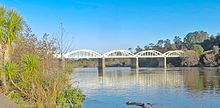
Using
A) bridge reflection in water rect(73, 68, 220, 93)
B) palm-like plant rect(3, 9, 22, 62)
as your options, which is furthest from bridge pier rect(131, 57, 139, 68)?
palm-like plant rect(3, 9, 22, 62)

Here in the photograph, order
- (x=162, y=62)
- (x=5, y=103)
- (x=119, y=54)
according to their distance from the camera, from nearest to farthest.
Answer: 1. (x=5, y=103)
2. (x=162, y=62)
3. (x=119, y=54)

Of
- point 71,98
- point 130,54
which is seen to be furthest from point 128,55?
point 71,98

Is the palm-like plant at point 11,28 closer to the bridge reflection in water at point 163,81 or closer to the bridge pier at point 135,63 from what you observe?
the bridge reflection in water at point 163,81

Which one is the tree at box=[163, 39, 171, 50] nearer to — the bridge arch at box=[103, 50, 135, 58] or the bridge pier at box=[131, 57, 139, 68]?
the bridge pier at box=[131, 57, 139, 68]

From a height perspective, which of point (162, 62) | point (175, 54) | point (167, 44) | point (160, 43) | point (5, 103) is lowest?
point (5, 103)

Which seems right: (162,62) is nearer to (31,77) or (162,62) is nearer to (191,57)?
(191,57)

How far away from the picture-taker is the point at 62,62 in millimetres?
17281

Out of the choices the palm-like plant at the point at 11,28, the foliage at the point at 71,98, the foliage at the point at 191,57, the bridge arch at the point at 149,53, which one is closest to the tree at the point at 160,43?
the bridge arch at the point at 149,53

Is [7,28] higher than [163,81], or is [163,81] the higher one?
[7,28]

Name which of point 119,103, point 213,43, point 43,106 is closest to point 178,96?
point 119,103

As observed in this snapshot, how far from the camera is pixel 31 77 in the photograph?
48.1 feet

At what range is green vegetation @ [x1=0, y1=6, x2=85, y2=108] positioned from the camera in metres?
14.8

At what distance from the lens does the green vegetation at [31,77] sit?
14.8 meters

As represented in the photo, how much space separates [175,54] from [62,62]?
435 feet
